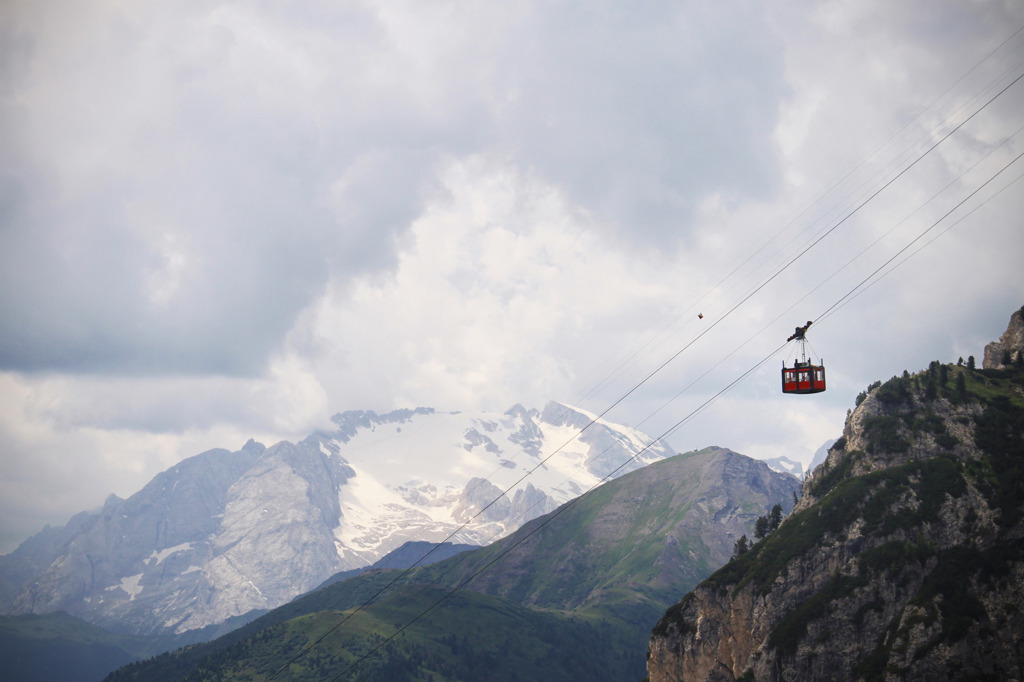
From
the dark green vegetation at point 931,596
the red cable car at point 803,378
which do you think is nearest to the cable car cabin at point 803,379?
the red cable car at point 803,378

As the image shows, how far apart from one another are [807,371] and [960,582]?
329 feet

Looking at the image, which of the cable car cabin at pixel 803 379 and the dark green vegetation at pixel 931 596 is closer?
the cable car cabin at pixel 803 379

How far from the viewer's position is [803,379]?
4195 inches

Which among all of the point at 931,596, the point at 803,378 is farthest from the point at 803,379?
the point at 931,596

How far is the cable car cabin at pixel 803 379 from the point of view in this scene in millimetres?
105625

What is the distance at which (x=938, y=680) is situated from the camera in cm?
15912

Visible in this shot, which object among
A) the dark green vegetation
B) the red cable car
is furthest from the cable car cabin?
the dark green vegetation

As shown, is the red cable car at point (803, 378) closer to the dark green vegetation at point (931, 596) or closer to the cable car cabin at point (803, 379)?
the cable car cabin at point (803, 379)

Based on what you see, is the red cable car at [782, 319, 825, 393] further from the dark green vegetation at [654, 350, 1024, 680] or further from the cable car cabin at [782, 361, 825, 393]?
the dark green vegetation at [654, 350, 1024, 680]

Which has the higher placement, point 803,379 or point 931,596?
point 803,379

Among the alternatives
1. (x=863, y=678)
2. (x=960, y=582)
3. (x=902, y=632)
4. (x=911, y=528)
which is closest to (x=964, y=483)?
(x=911, y=528)

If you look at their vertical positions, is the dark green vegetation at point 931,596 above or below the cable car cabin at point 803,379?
below

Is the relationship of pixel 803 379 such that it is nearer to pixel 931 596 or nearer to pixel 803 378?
pixel 803 378

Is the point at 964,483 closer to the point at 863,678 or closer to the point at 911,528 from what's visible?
the point at 911,528
